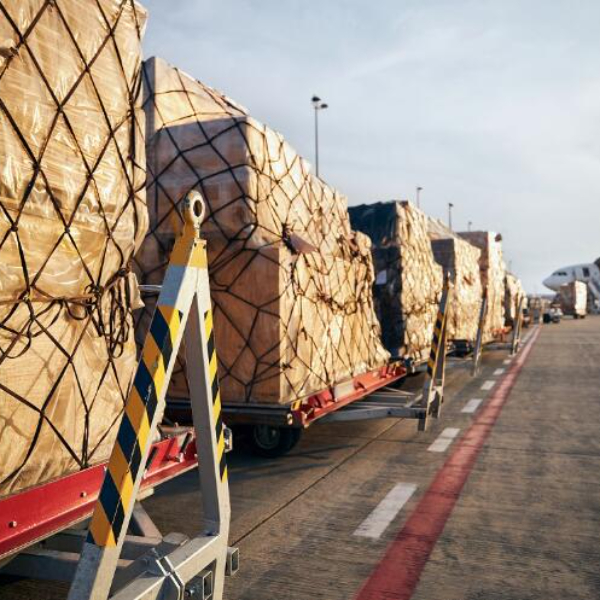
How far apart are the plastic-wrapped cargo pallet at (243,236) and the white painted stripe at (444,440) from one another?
1510mm

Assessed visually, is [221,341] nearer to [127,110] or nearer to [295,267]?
[295,267]

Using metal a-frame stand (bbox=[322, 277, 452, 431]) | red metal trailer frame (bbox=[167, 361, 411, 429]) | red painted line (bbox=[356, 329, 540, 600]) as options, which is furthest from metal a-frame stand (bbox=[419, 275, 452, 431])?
red metal trailer frame (bbox=[167, 361, 411, 429])

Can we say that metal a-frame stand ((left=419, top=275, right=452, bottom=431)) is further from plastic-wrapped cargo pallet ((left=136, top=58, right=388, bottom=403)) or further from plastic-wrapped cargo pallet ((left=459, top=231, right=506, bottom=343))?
plastic-wrapped cargo pallet ((left=459, top=231, right=506, bottom=343))

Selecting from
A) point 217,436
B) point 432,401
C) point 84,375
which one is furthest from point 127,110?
point 432,401

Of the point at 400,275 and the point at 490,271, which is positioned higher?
the point at 490,271

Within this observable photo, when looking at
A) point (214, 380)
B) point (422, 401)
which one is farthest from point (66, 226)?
point (422, 401)

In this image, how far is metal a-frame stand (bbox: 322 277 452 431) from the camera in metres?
6.36

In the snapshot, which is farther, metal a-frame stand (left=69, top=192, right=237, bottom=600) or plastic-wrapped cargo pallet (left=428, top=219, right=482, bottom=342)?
plastic-wrapped cargo pallet (left=428, top=219, right=482, bottom=342)

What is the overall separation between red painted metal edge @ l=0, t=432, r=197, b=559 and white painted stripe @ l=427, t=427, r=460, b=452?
13.6 ft

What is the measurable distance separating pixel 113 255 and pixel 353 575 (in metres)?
2.26

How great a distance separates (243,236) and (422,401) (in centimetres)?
272

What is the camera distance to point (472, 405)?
9500mm

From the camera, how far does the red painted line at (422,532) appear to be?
3.51 metres

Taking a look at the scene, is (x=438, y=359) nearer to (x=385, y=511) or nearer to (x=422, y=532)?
(x=385, y=511)
